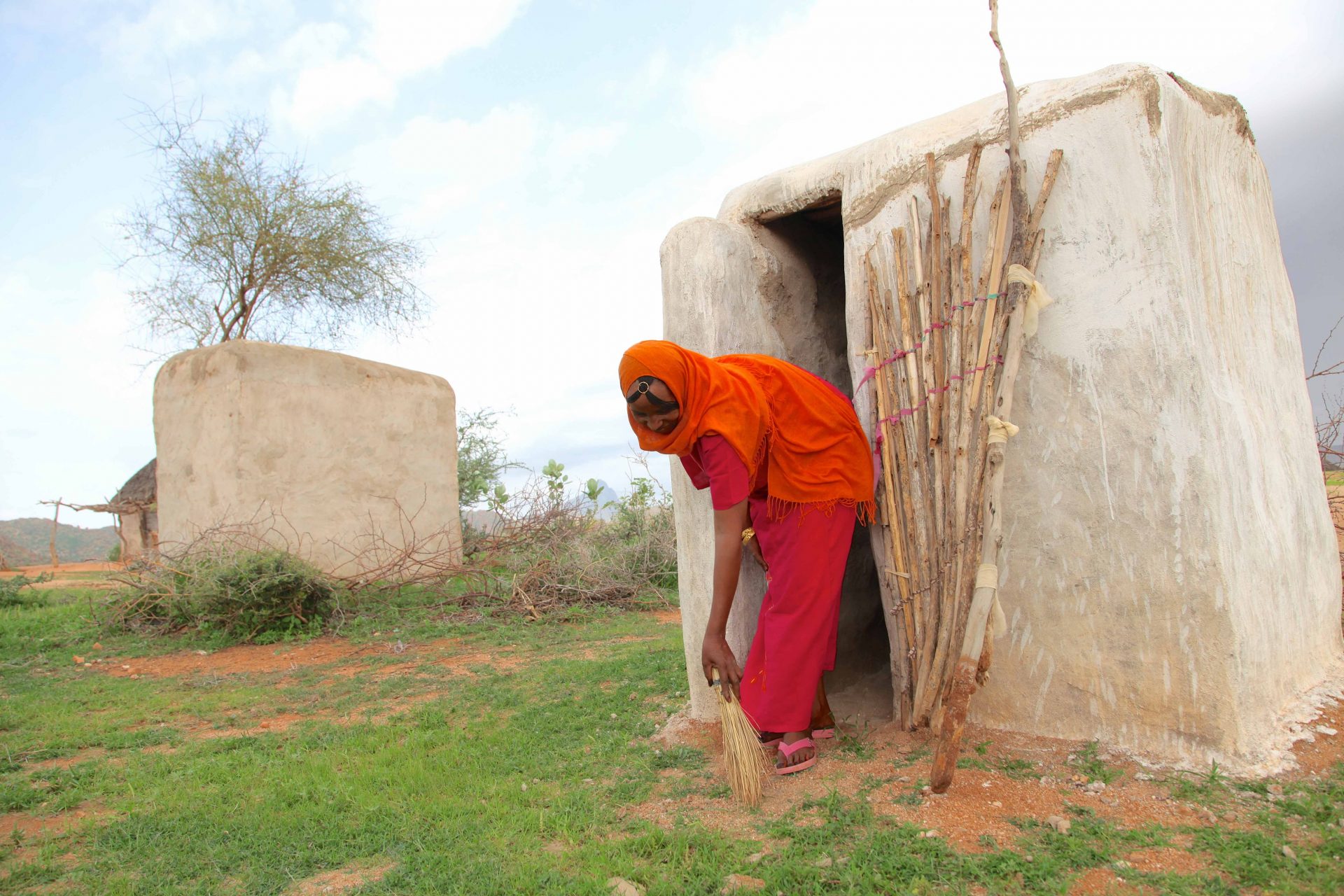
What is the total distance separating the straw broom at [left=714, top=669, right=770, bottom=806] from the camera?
112 inches

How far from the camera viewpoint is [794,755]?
3066 mm

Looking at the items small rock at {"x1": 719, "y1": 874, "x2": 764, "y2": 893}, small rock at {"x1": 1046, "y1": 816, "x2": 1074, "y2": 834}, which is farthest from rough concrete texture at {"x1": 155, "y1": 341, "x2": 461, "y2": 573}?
small rock at {"x1": 1046, "y1": 816, "x2": 1074, "y2": 834}

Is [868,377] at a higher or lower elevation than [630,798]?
higher

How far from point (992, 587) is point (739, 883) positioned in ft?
3.77

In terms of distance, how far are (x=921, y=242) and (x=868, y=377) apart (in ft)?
1.84

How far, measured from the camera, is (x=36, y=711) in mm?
4621

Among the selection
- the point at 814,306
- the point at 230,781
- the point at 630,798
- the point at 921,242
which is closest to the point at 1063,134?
the point at 921,242

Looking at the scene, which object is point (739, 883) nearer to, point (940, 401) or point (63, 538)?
point (940, 401)

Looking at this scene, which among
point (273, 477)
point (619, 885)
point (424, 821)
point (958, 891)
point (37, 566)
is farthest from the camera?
point (37, 566)

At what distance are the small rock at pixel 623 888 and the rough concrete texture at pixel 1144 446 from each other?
1.52 m

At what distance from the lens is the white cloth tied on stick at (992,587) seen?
2639mm

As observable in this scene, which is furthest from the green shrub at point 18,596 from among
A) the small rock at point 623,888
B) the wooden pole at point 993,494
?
the wooden pole at point 993,494

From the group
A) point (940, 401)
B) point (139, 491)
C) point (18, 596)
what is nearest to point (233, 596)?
point (18, 596)

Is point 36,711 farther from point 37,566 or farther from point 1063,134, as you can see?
point 37,566
